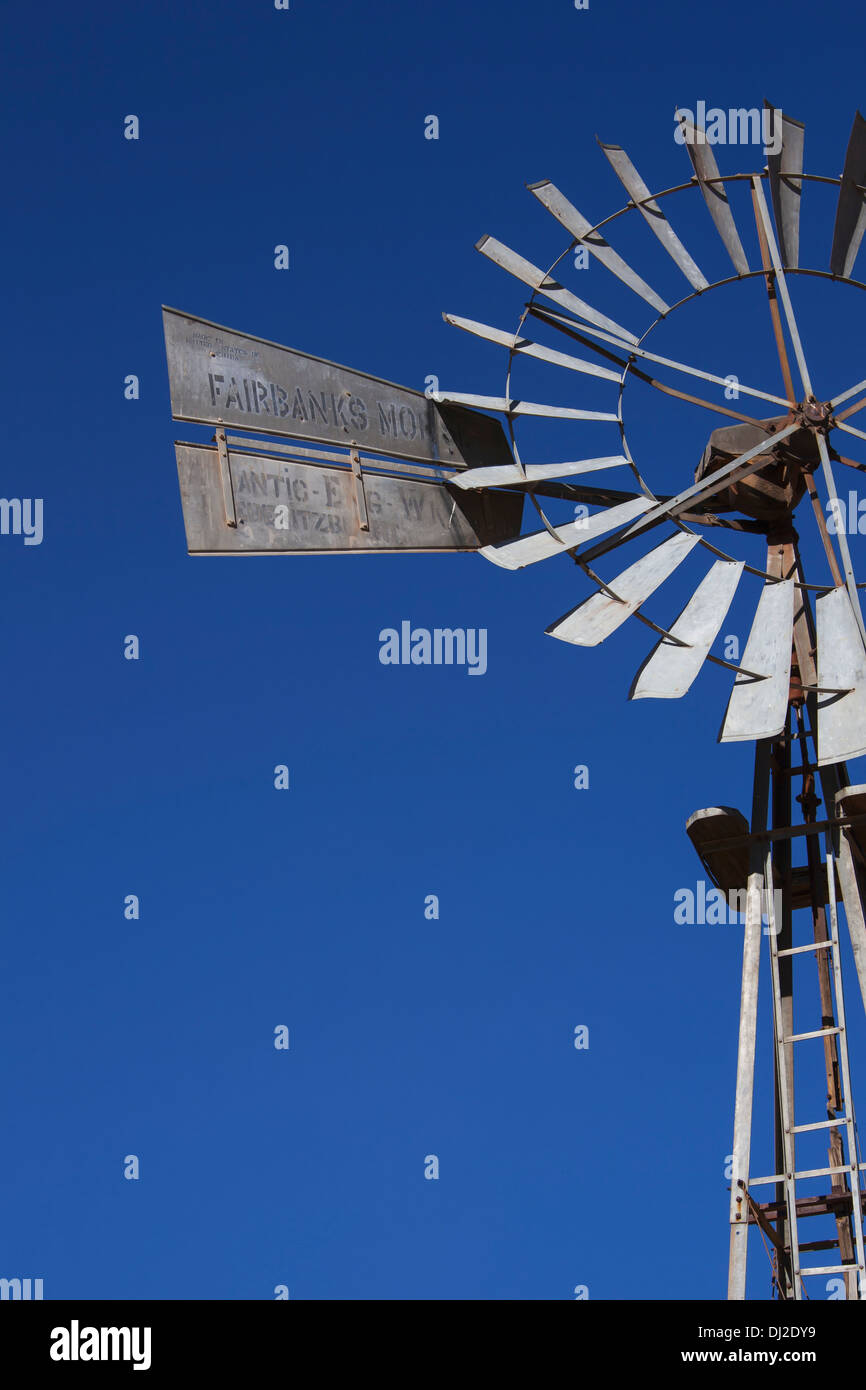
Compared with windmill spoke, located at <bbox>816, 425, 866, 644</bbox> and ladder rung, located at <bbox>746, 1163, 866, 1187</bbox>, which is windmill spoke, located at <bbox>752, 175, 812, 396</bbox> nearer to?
windmill spoke, located at <bbox>816, 425, 866, 644</bbox>

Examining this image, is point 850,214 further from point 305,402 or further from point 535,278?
point 305,402

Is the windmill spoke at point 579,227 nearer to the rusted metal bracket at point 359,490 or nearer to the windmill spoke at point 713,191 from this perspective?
the windmill spoke at point 713,191

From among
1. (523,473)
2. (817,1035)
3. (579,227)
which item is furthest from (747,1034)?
(579,227)

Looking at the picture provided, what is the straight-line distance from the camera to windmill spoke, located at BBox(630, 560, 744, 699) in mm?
8617

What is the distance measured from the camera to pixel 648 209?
33.1ft

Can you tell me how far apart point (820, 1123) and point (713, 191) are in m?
5.29

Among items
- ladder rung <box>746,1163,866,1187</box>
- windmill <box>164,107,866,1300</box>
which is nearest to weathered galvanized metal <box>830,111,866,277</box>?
windmill <box>164,107,866,1300</box>

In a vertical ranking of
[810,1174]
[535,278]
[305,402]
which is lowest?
[810,1174]

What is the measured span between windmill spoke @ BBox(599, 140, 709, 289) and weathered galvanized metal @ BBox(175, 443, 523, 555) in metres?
1.64

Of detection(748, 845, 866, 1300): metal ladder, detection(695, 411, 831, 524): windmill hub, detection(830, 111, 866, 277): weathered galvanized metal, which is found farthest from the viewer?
detection(830, 111, 866, 277): weathered galvanized metal

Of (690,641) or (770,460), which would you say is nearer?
(690,641)

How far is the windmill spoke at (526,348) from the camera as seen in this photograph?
9867 millimetres

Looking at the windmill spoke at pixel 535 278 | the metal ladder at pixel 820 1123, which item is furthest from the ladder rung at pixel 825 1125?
the windmill spoke at pixel 535 278
